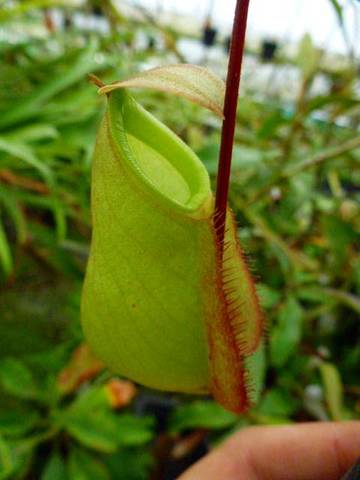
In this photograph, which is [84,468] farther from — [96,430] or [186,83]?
[186,83]

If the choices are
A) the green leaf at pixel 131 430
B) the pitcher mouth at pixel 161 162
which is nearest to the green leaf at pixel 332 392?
the green leaf at pixel 131 430

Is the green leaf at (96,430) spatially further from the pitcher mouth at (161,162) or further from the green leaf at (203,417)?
the pitcher mouth at (161,162)

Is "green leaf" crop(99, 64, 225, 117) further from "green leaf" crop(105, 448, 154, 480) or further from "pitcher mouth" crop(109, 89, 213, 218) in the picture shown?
"green leaf" crop(105, 448, 154, 480)

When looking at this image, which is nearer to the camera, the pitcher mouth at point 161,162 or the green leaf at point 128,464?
the pitcher mouth at point 161,162

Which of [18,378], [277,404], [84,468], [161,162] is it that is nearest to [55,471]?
[84,468]

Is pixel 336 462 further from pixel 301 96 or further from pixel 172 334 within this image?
pixel 301 96

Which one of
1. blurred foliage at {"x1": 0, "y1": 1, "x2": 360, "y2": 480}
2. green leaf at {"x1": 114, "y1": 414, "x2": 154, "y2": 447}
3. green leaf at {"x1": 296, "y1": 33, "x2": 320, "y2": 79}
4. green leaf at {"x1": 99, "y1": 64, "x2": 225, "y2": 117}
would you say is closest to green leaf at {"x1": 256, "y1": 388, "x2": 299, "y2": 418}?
blurred foliage at {"x1": 0, "y1": 1, "x2": 360, "y2": 480}
